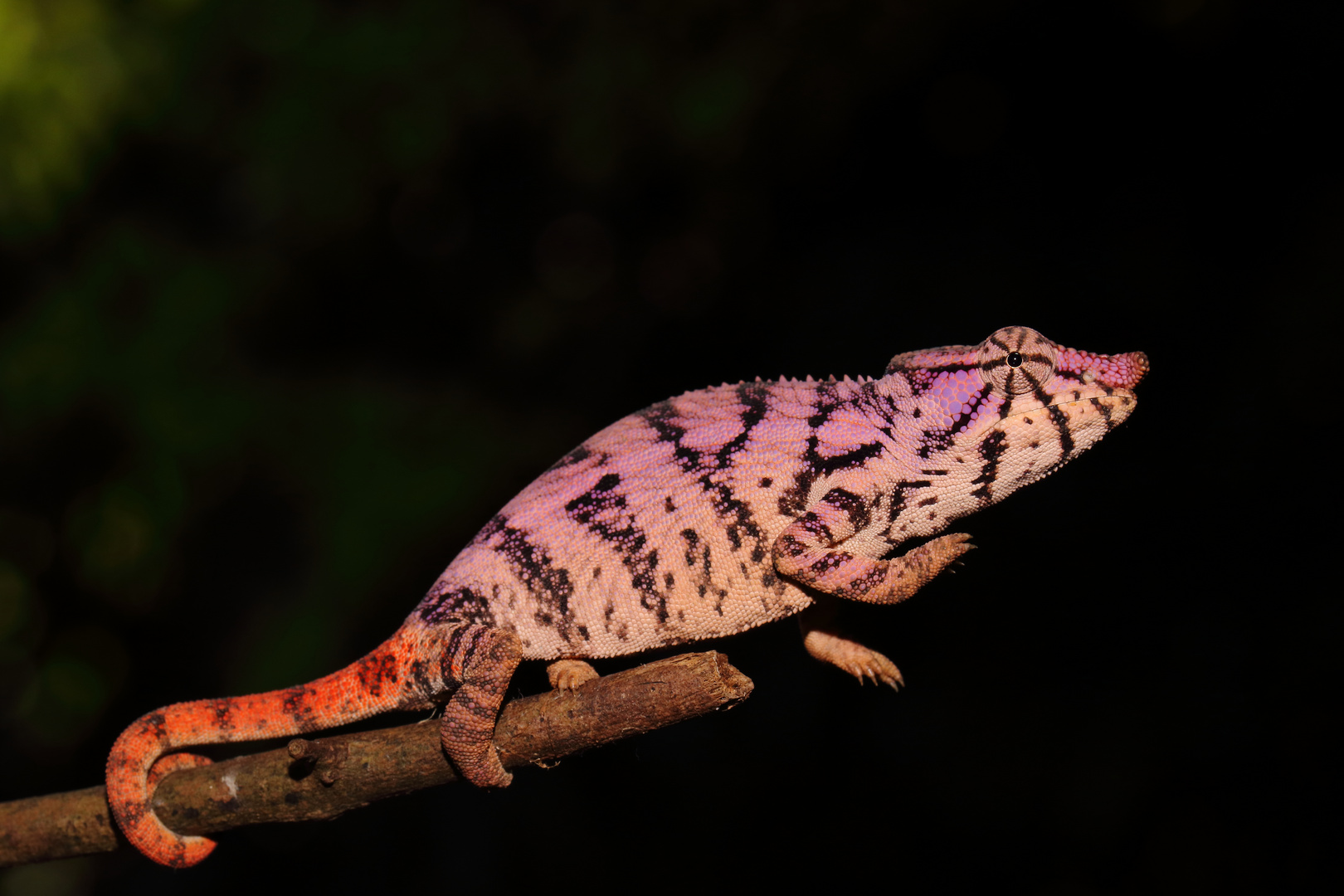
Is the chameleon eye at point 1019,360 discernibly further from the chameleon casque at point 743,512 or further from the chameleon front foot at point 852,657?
the chameleon front foot at point 852,657

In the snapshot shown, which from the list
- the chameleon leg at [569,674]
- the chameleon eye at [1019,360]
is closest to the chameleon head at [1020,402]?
the chameleon eye at [1019,360]

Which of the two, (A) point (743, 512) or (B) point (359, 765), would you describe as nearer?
(A) point (743, 512)

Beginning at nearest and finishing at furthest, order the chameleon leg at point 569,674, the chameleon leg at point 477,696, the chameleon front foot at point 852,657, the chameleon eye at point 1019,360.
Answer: the chameleon eye at point 1019,360, the chameleon leg at point 477,696, the chameleon leg at point 569,674, the chameleon front foot at point 852,657

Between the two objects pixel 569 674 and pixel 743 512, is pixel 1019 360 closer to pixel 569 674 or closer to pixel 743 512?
pixel 743 512

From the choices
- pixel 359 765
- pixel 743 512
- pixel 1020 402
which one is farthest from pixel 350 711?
pixel 1020 402

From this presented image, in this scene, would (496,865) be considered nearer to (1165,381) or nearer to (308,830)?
(308,830)

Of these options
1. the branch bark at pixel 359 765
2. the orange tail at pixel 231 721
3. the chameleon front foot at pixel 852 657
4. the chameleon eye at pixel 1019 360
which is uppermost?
the chameleon eye at pixel 1019 360

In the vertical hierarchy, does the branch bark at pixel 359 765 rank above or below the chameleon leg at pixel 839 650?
above
